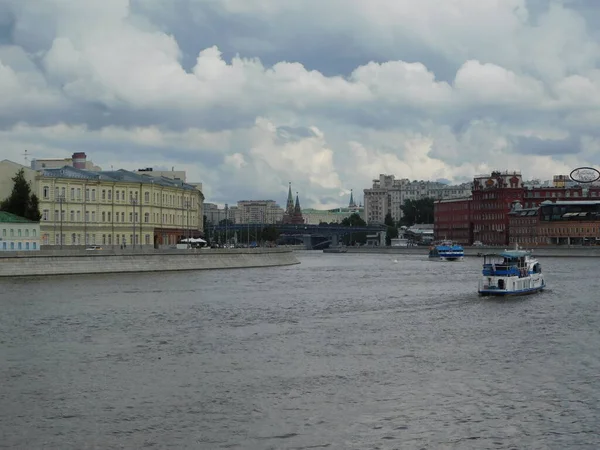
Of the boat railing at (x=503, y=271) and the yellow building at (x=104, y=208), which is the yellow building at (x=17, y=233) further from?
the boat railing at (x=503, y=271)

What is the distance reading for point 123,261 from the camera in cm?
9100

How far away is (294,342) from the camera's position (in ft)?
139

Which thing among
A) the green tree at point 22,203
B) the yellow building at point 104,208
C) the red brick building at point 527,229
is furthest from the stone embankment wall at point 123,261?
the red brick building at point 527,229

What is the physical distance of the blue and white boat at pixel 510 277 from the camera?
68062 millimetres

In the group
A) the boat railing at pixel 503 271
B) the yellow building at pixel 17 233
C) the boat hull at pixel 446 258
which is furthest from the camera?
the boat hull at pixel 446 258

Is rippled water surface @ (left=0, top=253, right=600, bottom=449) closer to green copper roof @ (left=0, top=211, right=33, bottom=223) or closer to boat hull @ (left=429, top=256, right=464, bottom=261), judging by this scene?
green copper roof @ (left=0, top=211, right=33, bottom=223)

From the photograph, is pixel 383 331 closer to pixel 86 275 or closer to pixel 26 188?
pixel 86 275

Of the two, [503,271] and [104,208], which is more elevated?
[104,208]

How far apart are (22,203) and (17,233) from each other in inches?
311

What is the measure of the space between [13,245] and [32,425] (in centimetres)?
7112

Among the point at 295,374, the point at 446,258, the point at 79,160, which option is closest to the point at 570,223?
the point at 446,258

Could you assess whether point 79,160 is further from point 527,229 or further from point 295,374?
point 295,374

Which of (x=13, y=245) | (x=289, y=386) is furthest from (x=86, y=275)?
(x=289, y=386)

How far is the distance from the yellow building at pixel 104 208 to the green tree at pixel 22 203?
3.02 meters
